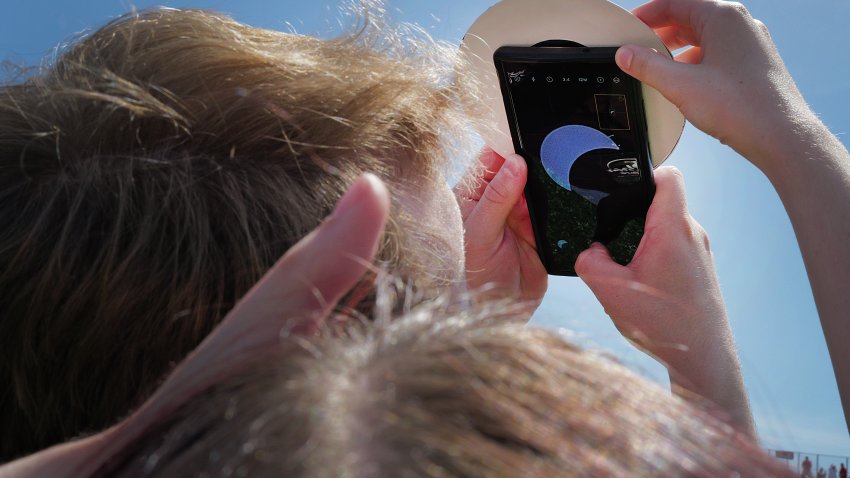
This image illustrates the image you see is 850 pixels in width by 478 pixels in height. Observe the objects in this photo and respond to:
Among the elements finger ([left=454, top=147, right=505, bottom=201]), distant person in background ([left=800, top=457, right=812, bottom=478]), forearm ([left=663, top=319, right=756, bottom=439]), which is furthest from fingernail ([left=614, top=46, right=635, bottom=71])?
distant person in background ([left=800, top=457, right=812, bottom=478])

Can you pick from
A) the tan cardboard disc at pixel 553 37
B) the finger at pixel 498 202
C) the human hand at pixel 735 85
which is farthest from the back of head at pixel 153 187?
the human hand at pixel 735 85

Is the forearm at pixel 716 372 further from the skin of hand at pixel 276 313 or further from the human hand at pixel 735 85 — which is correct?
the skin of hand at pixel 276 313

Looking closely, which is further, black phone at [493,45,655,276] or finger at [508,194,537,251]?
finger at [508,194,537,251]

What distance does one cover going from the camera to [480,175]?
4.95 ft

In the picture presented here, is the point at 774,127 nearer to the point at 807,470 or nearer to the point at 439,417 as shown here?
the point at 807,470

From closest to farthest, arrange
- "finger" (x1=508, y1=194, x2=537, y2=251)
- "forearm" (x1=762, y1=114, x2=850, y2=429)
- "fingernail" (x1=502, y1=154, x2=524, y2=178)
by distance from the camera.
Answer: "forearm" (x1=762, y1=114, x2=850, y2=429) → "fingernail" (x1=502, y1=154, x2=524, y2=178) → "finger" (x1=508, y1=194, x2=537, y2=251)

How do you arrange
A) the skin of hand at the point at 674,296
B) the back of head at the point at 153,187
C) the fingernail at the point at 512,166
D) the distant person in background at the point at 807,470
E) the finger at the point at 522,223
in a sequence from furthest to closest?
the finger at the point at 522,223, the fingernail at the point at 512,166, the skin of hand at the point at 674,296, the back of head at the point at 153,187, the distant person in background at the point at 807,470

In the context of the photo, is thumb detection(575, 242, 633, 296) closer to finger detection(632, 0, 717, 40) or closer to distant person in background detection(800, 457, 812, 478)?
finger detection(632, 0, 717, 40)

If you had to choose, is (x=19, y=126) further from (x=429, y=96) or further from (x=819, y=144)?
(x=819, y=144)

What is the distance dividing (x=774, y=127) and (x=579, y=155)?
1.15 ft

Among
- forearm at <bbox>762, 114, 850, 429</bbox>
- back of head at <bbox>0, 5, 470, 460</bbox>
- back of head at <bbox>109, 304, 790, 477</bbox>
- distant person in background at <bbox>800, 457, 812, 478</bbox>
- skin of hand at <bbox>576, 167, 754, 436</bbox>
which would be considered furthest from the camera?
skin of hand at <bbox>576, 167, 754, 436</bbox>

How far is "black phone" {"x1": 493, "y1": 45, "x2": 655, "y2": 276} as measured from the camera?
4.11ft

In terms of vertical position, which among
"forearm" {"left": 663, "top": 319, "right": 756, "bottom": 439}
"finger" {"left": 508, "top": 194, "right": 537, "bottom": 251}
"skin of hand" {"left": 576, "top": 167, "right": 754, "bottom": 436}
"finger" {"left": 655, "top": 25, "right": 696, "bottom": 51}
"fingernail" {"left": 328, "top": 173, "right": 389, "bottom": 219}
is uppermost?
"finger" {"left": 655, "top": 25, "right": 696, "bottom": 51}

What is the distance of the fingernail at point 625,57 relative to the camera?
1195mm
